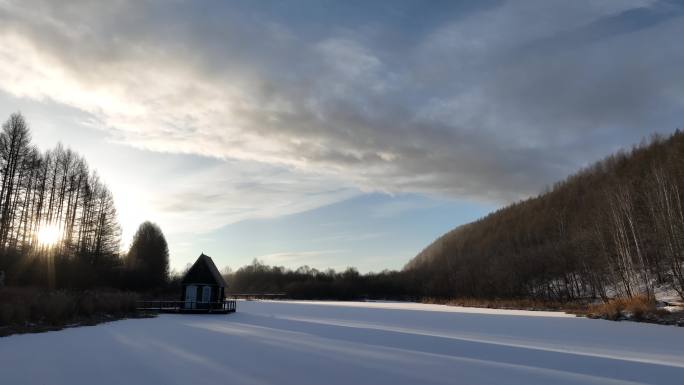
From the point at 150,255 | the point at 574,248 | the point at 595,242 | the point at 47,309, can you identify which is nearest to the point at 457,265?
the point at 574,248

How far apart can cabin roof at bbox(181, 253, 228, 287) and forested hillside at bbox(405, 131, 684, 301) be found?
28521 mm

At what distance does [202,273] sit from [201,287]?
100 cm

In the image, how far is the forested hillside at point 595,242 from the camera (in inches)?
1268

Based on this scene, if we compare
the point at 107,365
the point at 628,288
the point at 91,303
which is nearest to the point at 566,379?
the point at 107,365

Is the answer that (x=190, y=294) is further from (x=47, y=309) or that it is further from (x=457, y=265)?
(x=457, y=265)

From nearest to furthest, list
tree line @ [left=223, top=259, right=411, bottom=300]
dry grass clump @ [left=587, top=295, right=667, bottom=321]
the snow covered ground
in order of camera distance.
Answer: the snow covered ground < dry grass clump @ [left=587, top=295, right=667, bottom=321] < tree line @ [left=223, top=259, right=411, bottom=300]

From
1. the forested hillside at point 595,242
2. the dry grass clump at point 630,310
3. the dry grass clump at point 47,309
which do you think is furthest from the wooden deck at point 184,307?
the forested hillside at point 595,242

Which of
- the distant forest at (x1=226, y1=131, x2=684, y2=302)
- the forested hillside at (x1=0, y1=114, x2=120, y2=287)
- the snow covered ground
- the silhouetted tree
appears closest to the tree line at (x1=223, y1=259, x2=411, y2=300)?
the distant forest at (x1=226, y1=131, x2=684, y2=302)

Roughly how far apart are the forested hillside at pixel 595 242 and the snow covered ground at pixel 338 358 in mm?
19466

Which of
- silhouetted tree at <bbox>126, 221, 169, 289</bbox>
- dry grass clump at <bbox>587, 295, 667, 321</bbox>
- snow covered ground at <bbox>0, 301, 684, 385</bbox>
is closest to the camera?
snow covered ground at <bbox>0, 301, 684, 385</bbox>

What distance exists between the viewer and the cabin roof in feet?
104

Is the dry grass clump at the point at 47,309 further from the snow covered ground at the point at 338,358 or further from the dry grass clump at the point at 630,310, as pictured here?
the dry grass clump at the point at 630,310

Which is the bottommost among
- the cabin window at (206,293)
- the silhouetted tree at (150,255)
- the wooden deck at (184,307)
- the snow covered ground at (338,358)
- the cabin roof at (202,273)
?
the snow covered ground at (338,358)

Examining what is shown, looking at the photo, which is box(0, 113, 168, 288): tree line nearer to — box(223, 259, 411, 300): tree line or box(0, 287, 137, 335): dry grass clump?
box(0, 287, 137, 335): dry grass clump
